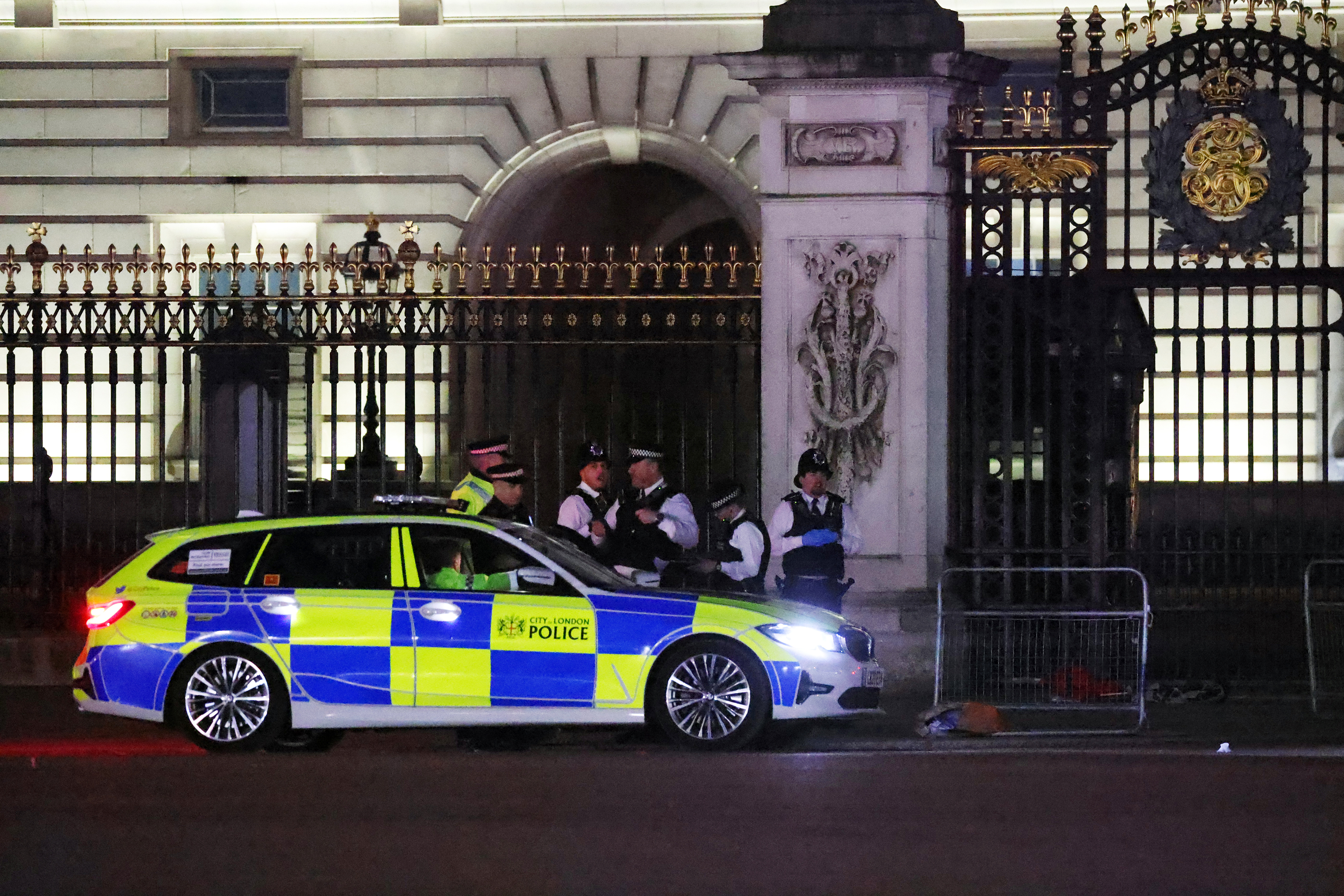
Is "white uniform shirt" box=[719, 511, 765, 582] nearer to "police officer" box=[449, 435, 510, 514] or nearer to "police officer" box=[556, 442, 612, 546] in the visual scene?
"police officer" box=[556, 442, 612, 546]

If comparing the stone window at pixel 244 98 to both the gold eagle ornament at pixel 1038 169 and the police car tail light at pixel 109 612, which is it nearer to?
the gold eagle ornament at pixel 1038 169

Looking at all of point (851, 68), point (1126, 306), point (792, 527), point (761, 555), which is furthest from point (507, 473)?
point (1126, 306)

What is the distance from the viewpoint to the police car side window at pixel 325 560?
11797 mm

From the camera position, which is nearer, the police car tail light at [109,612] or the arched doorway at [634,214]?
the police car tail light at [109,612]

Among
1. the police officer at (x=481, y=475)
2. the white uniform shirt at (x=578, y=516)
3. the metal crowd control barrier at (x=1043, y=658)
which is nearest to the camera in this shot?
the metal crowd control barrier at (x=1043, y=658)

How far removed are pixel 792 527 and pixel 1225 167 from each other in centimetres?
343

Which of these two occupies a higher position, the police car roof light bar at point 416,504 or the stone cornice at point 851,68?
the stone cornice at point 851,68

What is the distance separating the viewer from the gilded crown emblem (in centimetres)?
1389

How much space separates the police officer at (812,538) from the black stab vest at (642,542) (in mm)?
639

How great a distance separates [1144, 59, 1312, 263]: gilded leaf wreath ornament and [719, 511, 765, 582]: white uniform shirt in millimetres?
3033

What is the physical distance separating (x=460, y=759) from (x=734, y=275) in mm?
3994

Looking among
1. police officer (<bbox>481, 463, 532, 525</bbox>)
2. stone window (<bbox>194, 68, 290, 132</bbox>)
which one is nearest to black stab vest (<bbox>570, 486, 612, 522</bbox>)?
police officer (<bbox>481, 463, 532, 525</bbox>)

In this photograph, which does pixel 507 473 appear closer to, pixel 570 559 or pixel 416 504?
pixel 416 504

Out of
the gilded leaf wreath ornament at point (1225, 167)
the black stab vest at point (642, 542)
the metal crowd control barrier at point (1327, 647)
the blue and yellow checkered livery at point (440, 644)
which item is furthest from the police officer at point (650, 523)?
the metal crowd control barrier at point (1327, 647)
